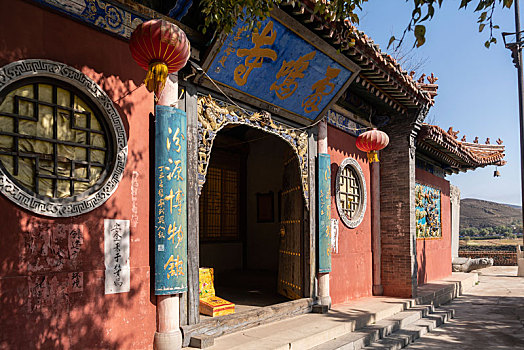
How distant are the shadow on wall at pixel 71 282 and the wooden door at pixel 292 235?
2693 mm

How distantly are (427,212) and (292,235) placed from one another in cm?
508

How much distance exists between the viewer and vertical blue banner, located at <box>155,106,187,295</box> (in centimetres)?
375

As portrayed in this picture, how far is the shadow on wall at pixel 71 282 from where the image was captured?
2.84 metres

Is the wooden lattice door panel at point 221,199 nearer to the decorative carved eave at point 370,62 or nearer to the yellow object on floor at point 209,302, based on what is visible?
the yellow object on floor at point 209,302

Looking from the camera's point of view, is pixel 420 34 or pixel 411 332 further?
pixel 411 332

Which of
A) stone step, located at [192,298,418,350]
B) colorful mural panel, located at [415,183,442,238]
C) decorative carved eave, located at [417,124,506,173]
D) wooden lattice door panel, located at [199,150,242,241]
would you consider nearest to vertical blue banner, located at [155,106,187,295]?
stone step, located at [192,298,418,350]

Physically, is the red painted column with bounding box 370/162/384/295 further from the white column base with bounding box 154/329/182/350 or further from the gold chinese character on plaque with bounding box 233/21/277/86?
the white column base with bounding box 154/329/182/350

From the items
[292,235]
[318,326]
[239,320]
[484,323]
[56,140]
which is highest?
[56,140]

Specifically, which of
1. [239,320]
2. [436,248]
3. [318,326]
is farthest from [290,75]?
[436,248]

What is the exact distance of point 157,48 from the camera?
338cm

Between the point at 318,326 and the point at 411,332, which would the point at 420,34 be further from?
the point at 411,332

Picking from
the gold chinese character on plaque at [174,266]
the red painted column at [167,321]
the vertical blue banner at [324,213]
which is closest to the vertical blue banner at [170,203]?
the gold chinese character on plaque at [174,266]

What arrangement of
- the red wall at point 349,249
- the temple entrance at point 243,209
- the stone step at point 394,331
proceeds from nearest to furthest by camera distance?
the stone step at point 394,331 < the red wall at point 349,249 < the temple entrance at point 243,209

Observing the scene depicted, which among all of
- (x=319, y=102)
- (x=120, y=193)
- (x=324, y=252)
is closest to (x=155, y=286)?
(x=120, y=193)
